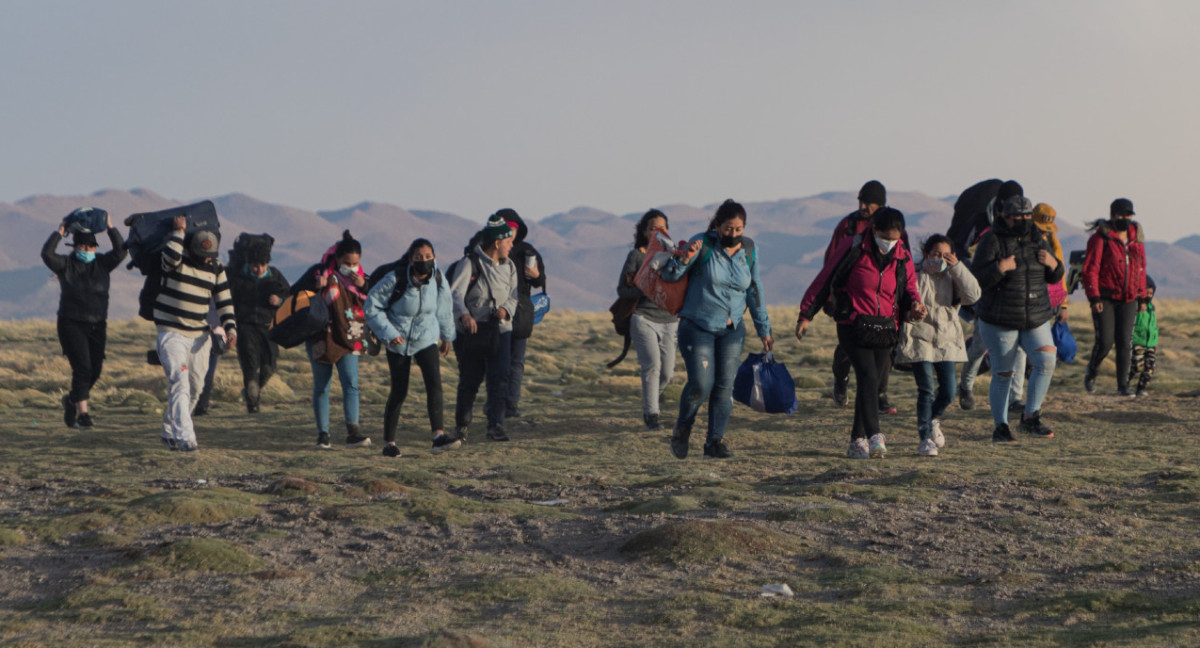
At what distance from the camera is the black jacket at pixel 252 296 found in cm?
1429

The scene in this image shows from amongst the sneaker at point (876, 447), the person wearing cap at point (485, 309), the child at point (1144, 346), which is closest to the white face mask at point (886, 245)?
the sneaker at point (876, 447)

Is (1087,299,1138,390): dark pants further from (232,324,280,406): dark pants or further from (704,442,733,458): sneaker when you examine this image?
(232,324,280,406): dark pants

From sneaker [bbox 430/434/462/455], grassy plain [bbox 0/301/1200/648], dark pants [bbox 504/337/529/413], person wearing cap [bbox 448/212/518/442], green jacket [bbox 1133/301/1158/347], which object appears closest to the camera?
grassy plain [bbox 0/301/1200/648]

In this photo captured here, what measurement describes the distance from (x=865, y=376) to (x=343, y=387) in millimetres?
4454

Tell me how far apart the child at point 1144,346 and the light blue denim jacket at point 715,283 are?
6474 mm

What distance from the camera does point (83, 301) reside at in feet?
40.8

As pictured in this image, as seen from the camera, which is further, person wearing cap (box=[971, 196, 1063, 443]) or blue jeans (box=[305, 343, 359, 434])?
blue jeans (box=[305, 343, 359, 434])

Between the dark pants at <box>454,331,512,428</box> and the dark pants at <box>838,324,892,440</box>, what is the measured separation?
311cm

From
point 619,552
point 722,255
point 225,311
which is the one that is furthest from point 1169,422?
point 225,311

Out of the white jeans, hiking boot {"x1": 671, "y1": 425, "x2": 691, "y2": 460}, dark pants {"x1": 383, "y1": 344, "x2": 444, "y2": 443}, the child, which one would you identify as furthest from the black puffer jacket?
the white jeans

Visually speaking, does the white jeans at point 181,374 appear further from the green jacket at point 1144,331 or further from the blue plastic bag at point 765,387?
the green jacket at point 1144,331

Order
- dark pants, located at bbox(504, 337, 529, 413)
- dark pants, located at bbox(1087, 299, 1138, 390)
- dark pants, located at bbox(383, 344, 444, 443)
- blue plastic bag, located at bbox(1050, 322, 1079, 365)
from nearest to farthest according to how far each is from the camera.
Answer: dark pants, located at bbox(383, 344, 444, 443) < blue plastic bag, located at bbox(1050, 322, 1079, 365) < dark pants, located at bbox(504, 337, 529, 413) < dark pants, located at bbox(1087, 299, 1138, 390)

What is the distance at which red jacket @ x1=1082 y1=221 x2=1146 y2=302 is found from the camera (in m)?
13.5

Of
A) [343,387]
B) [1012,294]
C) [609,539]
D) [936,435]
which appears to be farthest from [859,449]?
[343,387]
